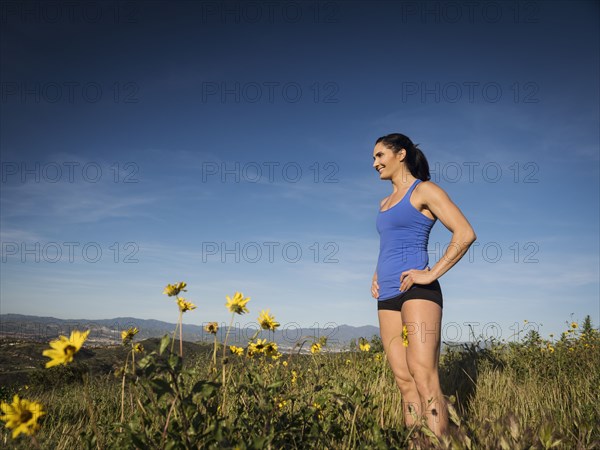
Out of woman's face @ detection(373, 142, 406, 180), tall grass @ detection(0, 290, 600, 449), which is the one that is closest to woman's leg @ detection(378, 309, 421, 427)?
tall grass @ detection(0, 290, 600, 449)

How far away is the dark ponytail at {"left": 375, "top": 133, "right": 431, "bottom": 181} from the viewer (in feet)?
11.6

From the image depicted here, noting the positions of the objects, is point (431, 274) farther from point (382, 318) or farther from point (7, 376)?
point (7, 376)

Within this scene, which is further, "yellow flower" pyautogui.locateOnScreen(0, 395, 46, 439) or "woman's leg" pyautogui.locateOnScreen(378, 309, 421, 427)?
"woman's leg" pyautogui.locateOnScreen(378, 309, 421, 427)

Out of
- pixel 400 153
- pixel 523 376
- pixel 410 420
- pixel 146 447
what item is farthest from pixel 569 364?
pixel 146 447

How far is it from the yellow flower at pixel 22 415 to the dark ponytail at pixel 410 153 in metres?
3.01

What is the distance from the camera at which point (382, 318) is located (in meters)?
3.30

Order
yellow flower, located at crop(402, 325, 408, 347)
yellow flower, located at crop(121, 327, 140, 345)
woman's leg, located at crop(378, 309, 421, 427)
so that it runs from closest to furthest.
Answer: yellow flower, located at crop(121, 327, 140, 345) < yellow flower, located at crop(402, 325, 408, 347) < woman's leg, located at crop(378, 309, 421, 427)

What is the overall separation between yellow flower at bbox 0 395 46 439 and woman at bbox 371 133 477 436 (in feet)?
6.72

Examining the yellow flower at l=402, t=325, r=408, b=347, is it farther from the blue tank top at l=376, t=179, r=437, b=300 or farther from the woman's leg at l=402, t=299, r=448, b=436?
the blue tank top at l=376, t=179, r=437, b=300

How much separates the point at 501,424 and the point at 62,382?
9.54 metres

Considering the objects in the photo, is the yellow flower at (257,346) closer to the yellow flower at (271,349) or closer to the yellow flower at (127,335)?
the yellow flower at (271,349)

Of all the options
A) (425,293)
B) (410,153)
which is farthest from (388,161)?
(425,293)

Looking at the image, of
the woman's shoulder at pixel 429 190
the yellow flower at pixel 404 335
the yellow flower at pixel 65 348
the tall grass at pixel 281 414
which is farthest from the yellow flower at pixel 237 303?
the woman's shoulder at pixel 429 190

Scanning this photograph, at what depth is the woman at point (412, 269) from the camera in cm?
285
